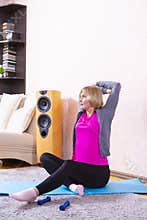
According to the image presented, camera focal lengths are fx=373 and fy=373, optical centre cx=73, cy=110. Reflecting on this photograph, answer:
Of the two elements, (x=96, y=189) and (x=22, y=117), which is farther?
(x=22, y=117)

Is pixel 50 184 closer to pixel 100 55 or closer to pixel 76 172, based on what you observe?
pixel 76 172

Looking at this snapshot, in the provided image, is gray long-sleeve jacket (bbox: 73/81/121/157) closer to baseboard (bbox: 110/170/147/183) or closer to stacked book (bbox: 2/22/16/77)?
baseboard (bbox: 110/170/147/183)

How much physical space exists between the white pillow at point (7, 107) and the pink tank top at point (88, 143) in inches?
75.2

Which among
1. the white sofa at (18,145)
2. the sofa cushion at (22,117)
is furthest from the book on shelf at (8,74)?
the white sofa at (18,145)

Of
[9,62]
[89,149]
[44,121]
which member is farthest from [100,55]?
[9,62]

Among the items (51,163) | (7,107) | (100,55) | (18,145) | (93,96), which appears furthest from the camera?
(7,107)

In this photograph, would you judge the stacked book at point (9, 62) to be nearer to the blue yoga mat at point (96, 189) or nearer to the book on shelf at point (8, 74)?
the book on shelf at point (8, 74)

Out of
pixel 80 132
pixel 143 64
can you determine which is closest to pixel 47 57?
pixel 143 64

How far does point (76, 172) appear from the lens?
9.45 feet

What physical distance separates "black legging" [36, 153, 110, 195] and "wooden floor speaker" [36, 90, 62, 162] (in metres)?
1.44

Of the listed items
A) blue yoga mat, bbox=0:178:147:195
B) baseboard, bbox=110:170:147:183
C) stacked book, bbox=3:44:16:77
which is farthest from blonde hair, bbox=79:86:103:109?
stacked book, bbox=3:44:16:77

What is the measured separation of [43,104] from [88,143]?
164 centimetres

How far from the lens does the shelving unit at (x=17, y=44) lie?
5.52 metres

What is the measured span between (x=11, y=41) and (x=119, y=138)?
2428mm
